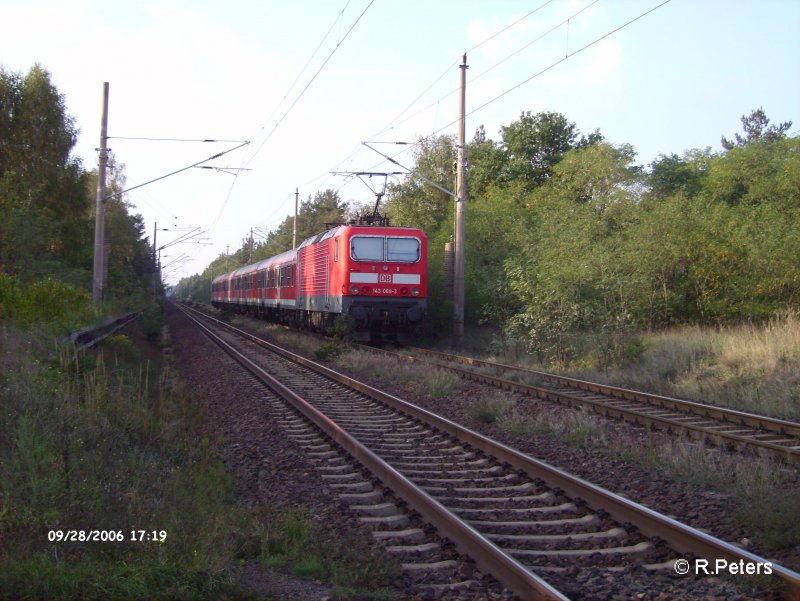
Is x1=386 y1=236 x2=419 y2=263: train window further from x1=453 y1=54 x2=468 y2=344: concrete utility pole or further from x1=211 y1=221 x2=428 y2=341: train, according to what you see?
x1=453 y1=54 x2=468 y2=344: concrete utility pole

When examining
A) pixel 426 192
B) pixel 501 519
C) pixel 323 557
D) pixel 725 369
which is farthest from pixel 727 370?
pixel 426 192

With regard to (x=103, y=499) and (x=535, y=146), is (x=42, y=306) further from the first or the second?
(x=535, y=146)

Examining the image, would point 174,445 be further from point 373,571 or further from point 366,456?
point 373,571

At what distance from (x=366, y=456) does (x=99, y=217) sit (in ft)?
56.4

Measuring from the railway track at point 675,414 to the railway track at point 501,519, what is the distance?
263 cm

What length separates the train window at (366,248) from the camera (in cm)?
2141

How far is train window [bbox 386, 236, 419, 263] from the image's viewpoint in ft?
71.3

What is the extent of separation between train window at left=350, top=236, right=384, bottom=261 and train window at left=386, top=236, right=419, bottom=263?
0.23m

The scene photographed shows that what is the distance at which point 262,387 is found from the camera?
14.7 m

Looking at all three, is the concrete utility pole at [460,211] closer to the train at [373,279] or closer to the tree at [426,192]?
the train at [373,279]

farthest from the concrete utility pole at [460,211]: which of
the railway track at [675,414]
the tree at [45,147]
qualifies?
the tree at [45,147]

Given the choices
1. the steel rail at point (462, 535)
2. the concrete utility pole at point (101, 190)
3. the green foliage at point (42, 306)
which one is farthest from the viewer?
the concrete utility pole at point (101, 190)

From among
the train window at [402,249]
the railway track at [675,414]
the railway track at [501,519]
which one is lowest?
the railway track at [501,519]

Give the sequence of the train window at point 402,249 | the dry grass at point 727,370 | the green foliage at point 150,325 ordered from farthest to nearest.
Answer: the green foliage at point 150,325 < the train window at point 402,249 < the dry grass at point 727,370
